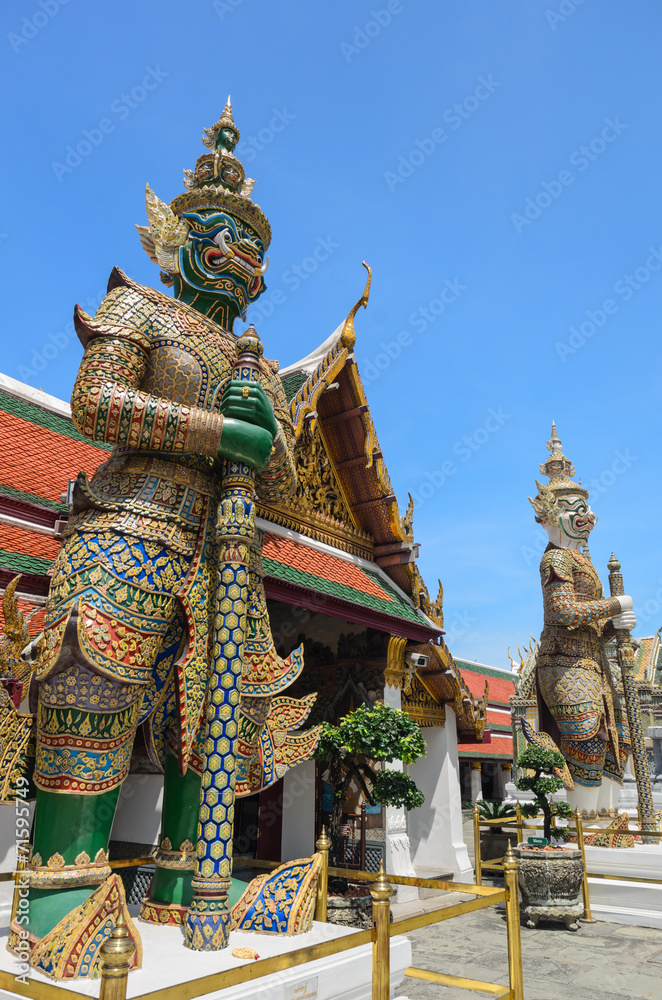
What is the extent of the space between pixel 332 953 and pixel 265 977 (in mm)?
391

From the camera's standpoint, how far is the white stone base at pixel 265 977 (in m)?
2.39

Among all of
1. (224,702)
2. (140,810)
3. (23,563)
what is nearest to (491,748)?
(140,810)

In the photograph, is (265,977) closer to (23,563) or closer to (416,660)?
(23,563)

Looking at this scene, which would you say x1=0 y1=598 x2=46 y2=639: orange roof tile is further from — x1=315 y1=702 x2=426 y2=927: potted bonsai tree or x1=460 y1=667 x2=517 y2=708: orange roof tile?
x1=460 y1=667 x2=517 y2=708: orange roof tile

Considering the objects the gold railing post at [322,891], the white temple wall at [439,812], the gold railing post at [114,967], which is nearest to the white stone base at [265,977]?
the gold railing post at [322,891]

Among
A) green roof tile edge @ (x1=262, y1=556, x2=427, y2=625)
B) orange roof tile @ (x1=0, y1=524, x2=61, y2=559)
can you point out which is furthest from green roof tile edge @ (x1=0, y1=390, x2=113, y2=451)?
green roof tile edge @ (x1=262, y1=556, x2=427, y2=625)

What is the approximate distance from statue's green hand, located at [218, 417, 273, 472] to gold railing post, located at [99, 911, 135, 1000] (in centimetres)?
205

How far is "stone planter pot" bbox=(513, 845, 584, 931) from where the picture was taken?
22.0 ft

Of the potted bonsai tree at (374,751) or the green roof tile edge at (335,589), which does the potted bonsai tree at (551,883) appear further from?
the green roof tile edge at (335,589)

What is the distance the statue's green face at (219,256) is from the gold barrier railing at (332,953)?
2.98 meters

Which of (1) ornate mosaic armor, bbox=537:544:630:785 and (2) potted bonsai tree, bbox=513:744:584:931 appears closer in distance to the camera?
(2) potted bonsai tree, bbox=513:744:584:931

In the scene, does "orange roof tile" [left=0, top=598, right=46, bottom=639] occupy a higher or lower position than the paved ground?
higher

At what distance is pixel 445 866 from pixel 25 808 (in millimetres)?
6956

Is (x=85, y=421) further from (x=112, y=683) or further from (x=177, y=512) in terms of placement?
(x=112, y=683)
